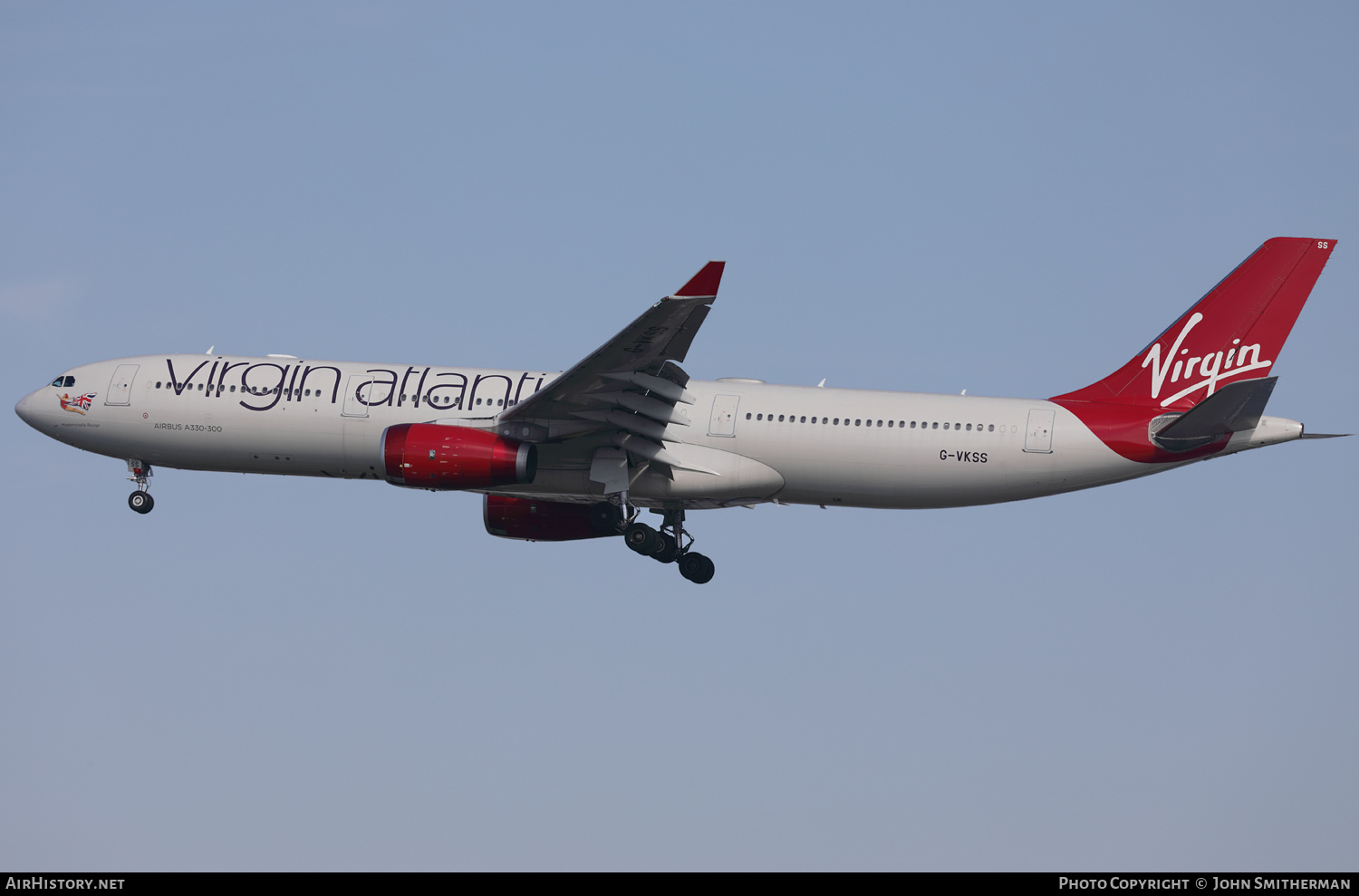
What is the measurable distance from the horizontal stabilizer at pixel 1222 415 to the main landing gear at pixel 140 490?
29942mm

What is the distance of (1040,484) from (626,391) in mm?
11421

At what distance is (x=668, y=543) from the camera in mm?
48750

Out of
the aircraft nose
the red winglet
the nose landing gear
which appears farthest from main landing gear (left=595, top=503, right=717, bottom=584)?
the aircraft nose

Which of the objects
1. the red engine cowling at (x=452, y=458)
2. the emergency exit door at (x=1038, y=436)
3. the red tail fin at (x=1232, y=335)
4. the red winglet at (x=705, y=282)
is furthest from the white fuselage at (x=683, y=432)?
the red winglet at (x=705, y=282)

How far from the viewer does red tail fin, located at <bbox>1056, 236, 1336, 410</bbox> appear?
44.5 metres

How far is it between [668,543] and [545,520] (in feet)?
14.1

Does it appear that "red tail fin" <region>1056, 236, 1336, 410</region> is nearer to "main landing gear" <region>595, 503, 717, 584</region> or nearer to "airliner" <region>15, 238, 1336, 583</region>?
"airliner" <region>15, 238, 1336, 583</region>

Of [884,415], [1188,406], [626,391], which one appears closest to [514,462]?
[626,391]

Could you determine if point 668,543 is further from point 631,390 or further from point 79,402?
point 79,402

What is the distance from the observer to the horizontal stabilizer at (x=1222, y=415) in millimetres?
40969

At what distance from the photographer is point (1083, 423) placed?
1722 inches
